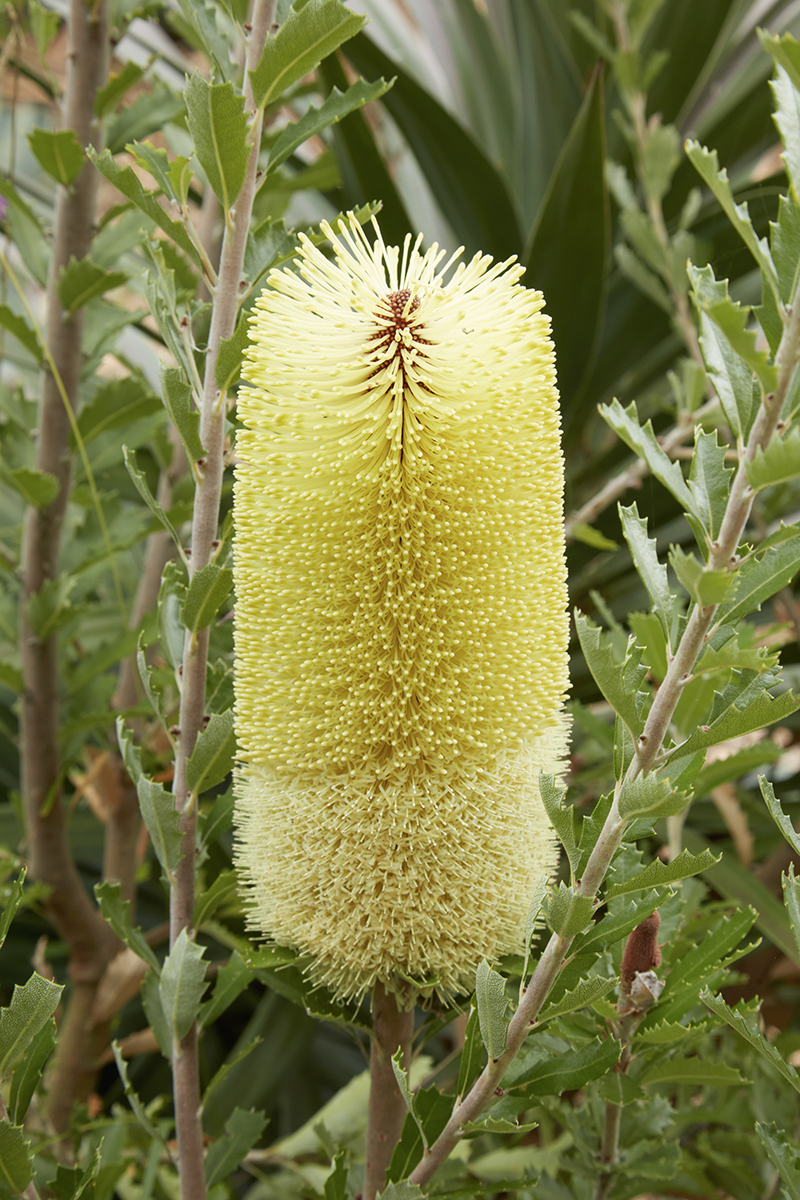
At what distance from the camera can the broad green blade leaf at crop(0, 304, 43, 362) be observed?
61cm

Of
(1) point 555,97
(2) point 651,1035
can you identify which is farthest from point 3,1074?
(1) point 555,97

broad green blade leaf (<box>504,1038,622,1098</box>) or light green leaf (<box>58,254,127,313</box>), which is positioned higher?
light green leaf (<box>58,254,127,313</box>)

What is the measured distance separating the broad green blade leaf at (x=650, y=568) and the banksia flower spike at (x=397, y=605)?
0.18ft

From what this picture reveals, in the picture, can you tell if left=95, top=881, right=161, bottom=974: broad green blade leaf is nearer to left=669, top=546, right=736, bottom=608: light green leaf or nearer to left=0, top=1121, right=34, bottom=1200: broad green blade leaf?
left=0, top=1121, right=34, bottom=1200: broad green blade leaf

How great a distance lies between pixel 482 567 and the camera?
0.37 meters

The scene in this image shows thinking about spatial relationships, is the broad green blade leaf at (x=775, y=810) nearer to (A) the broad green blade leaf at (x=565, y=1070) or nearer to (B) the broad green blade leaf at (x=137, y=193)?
(A) the broad green blade leaf at (x=565, y=1070)

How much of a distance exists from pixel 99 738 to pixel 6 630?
6.3 inches

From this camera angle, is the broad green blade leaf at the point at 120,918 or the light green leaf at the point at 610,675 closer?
the light green leaf at the point at 610,675

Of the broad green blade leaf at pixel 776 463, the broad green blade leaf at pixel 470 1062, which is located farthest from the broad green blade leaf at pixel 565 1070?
the broad green blade leaf at pixel 776 463

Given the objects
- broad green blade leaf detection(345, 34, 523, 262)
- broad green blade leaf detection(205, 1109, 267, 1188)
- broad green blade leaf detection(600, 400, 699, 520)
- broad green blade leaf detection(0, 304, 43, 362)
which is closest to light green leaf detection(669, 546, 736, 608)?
broad green blade leaf detection(600, 400, 699, 520)

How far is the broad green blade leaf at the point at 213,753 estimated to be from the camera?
1.30ft

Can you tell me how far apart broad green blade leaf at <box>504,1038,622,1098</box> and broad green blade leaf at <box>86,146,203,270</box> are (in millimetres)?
356

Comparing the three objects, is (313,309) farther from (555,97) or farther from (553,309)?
(555,97)

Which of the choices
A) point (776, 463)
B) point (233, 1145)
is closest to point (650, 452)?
point (776, 463)
